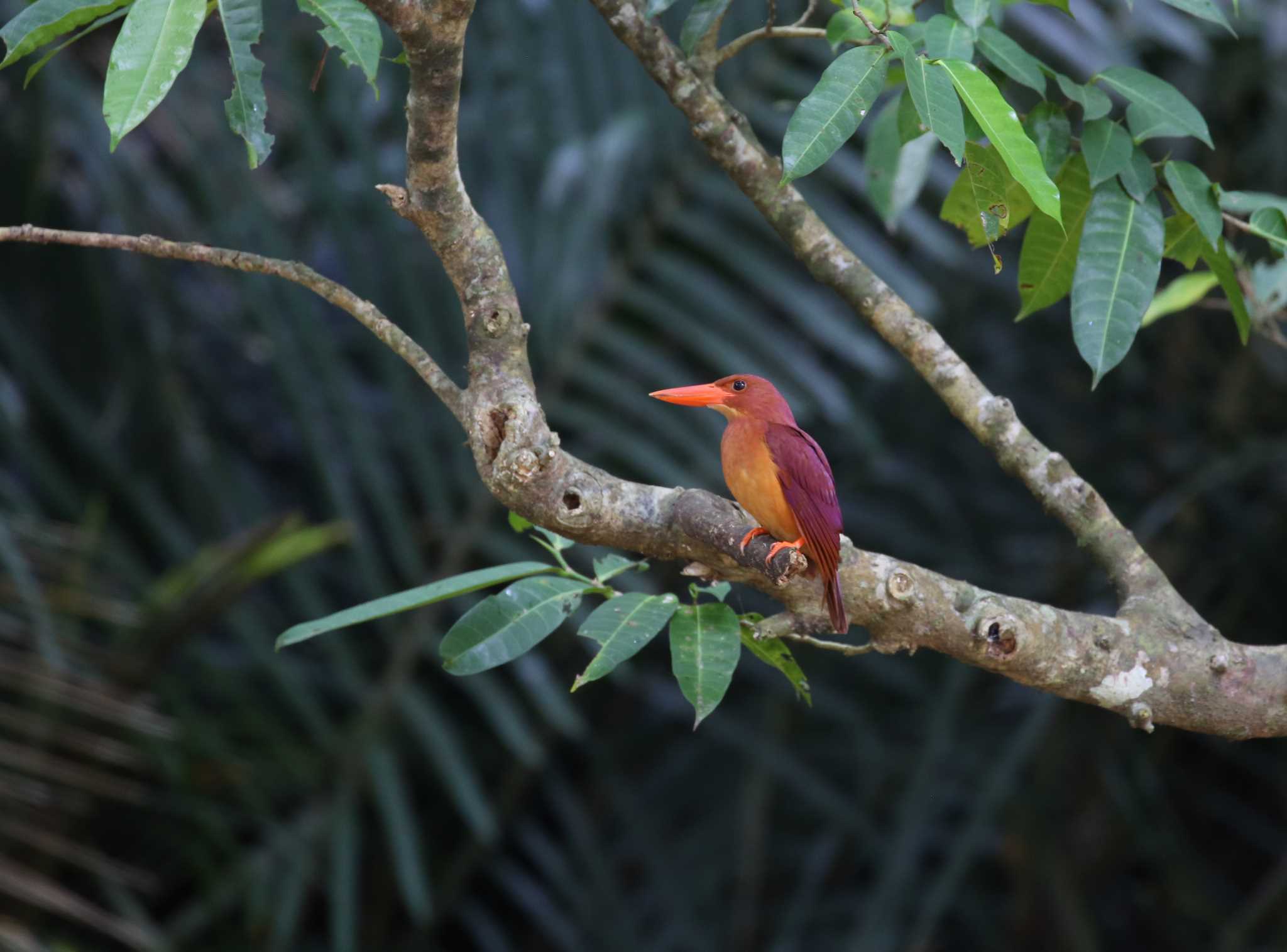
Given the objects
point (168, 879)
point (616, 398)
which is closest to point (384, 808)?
point (168, 879)

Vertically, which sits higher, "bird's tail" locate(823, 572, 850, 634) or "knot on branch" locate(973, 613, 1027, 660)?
"bird's tail" locate(823, 572, 850, 634)

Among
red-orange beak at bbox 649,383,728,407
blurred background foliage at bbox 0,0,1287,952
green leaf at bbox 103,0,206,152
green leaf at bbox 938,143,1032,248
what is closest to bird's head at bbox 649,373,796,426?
red-orange beak at bbox 649,383,728,407

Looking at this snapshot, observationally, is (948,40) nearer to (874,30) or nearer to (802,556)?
(874,30)

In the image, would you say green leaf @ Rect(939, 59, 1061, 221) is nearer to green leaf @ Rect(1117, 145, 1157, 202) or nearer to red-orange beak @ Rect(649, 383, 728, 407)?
green leaf @ Rect(1117, 145, 1157, 202)

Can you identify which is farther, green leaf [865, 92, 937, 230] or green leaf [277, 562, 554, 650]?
green leaf [865, 92, 937, 230]

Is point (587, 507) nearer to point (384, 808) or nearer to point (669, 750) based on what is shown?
point (384, 808)

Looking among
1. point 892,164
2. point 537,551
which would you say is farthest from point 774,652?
point 537,551

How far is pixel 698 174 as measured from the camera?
2717 millimetres

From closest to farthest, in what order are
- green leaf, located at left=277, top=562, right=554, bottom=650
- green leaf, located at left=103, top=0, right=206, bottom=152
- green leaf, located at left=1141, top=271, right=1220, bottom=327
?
1. green leaf, located at left=103, top=0, right=206, bottom=152
2. green leaf, located at left=277, top=562, right=554, bottom=650
3. green leaf, located at left=1141, top=271, right=1220, bottom=327

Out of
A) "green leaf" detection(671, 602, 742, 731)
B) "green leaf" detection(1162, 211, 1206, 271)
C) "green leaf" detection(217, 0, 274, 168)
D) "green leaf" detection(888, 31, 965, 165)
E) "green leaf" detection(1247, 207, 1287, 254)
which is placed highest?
"green leaf" detection(217, 0, 274, 168)

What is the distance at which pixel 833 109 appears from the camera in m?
0.95

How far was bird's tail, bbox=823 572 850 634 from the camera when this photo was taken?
3.57 feet

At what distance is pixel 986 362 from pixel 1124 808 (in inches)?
54.5

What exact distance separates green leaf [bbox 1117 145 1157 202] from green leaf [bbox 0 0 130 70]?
90cm
